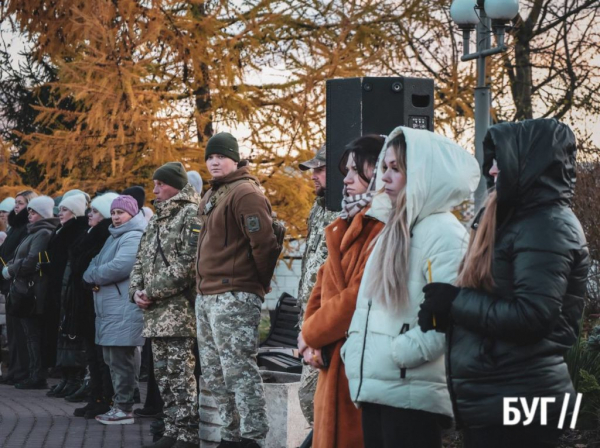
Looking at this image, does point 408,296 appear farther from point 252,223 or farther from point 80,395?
point 80,395

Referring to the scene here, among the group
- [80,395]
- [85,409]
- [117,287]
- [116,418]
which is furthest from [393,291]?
[80,395]

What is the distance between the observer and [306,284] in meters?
6.08

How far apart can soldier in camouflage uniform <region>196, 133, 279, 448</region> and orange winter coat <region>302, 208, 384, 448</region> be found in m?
2.11

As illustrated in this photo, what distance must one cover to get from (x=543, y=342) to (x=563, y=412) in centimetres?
24

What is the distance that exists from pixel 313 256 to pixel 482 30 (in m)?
7.71

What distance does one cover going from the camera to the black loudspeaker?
613cm

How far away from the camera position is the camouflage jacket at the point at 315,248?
5.94 meters

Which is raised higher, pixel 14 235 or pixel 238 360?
pixel 14 235

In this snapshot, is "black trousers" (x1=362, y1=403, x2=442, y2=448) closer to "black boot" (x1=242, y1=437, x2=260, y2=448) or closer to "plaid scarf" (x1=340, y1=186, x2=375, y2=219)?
"plaid scarf" (x1=340, y1=186, x2=375, y2=219)

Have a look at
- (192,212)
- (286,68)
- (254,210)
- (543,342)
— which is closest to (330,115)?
(254,210)

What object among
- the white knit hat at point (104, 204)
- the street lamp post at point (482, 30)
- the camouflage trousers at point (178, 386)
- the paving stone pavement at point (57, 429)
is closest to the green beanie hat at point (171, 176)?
the camouflage trousers at point (178, 386)

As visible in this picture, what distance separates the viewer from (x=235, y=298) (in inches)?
267

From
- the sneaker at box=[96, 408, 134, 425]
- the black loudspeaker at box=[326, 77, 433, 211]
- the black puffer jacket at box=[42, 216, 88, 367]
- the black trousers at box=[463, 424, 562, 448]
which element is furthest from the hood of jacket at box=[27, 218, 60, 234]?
the black trousers at box=[463, 424, 562, 448]

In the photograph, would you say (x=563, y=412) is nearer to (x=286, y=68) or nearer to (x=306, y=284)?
(x=306, y=284)
